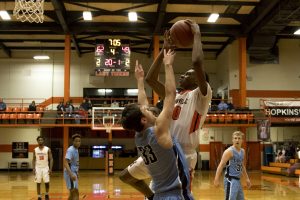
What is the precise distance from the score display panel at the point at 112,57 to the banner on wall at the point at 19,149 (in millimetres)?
8544

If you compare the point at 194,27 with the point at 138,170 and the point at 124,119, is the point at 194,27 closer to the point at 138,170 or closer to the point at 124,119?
the point at 124,119

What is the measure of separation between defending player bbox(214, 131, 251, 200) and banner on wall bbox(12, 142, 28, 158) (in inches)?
887

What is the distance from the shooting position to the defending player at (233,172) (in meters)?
6.97

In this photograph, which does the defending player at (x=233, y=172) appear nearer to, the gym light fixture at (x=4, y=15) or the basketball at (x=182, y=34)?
the basketball at (x=182, y=34)

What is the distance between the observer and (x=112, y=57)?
22688 millimetres

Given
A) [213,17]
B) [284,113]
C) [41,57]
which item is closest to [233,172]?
[213,17]

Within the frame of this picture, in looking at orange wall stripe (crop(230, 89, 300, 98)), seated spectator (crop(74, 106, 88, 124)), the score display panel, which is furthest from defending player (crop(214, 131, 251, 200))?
orange wall stripe (crop(230, 89, 300, 98))

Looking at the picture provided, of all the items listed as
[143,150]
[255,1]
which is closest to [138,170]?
[143,150]

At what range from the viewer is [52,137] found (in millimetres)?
28594

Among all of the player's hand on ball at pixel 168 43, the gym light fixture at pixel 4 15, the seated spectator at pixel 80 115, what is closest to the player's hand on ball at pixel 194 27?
the player's hand on ball at pixel 168 43

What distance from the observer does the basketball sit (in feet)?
12.6

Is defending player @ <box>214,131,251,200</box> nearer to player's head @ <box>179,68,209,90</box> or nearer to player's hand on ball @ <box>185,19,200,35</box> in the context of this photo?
player's head @ <box>179,68,209,90</box>

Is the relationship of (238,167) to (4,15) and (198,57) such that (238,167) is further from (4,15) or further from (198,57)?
(4,15)

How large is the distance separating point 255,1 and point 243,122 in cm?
638
